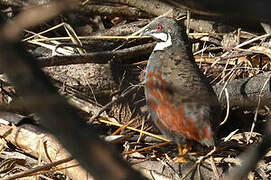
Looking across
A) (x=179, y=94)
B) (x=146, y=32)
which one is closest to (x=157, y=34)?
(x=146, y=32)

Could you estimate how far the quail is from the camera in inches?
134

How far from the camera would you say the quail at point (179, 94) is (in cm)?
340

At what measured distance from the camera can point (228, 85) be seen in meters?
4.13

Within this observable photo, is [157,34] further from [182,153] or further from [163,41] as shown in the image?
[182,153]

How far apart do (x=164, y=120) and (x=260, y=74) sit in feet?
3.53

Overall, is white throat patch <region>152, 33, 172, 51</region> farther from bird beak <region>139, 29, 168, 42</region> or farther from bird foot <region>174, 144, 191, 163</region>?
bird foot <region>174, 144, 191, 163</region>

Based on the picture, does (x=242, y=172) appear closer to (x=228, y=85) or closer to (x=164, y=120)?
(x=164, y=120)

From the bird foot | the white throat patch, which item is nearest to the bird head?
the white throat patch

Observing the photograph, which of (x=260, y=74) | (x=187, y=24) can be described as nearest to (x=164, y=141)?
(x=260, y=74)

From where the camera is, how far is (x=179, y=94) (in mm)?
3465

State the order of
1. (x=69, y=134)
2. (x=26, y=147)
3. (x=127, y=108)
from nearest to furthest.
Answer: (x=69, y=134) → (x=26, y=147) → (x=127, y=108)

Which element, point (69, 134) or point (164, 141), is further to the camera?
point (164, 141)

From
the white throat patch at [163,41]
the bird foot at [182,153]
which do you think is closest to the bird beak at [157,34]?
the white throat patch at [163,41]

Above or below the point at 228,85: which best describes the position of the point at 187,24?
above
